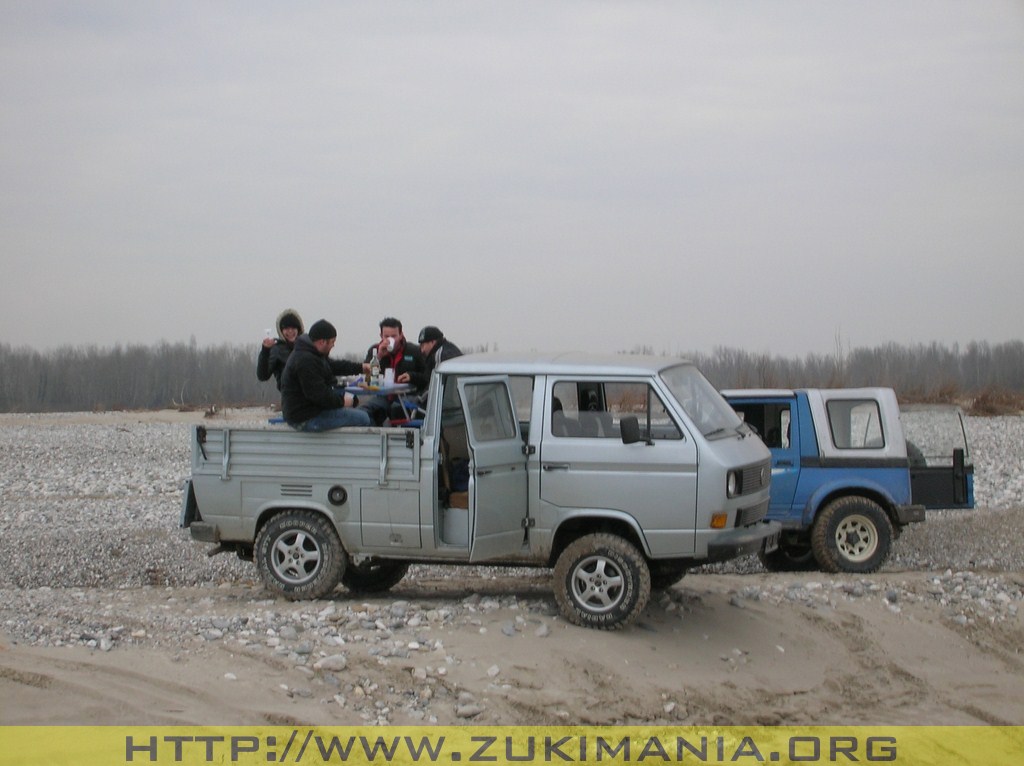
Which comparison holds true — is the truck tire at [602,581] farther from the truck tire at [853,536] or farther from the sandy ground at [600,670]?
the truck tire at [853,536]

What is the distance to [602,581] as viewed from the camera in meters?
9.85

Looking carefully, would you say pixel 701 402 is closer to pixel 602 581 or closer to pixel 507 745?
pixel 602 581

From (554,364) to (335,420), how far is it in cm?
206

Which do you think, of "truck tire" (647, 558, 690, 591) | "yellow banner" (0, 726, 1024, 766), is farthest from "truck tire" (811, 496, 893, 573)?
"yellow banner" (0, 726, 1024, 766)

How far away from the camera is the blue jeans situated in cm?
1065

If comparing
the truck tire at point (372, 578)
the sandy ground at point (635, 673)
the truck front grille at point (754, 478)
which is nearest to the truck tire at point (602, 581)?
the sandy ground at point (635, 673)

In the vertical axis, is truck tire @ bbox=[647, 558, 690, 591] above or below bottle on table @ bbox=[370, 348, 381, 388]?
below

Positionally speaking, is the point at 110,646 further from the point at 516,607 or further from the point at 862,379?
the point at 862,379

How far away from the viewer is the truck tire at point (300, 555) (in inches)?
423

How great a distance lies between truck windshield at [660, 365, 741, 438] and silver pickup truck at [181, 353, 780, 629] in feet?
0.07

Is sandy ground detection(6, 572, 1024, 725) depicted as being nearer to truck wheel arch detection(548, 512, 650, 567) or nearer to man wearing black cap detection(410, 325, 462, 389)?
truck wheel arch detection(548, 512, 650, 567)

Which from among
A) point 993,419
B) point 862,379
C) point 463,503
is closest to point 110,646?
point 463,503

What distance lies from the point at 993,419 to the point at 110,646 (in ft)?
127

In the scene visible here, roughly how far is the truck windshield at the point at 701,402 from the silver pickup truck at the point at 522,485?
0.02 metres
